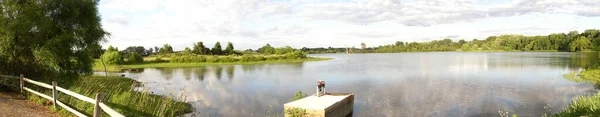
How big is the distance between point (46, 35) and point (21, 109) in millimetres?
11033

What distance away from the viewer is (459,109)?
71.1 feet

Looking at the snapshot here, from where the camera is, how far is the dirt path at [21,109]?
13.0m

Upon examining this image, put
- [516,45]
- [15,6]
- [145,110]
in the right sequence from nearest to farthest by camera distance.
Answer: [145,110] < [15,6] < [516,45]

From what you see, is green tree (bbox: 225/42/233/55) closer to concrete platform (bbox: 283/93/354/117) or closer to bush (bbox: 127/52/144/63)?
bush (bbox: 127/52/144/63)

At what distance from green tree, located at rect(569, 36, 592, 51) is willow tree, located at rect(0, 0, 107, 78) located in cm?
16314

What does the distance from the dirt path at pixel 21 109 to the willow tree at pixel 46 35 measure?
20.2 ft

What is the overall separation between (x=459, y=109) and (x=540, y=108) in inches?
172

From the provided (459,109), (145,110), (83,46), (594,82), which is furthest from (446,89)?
(83,46)

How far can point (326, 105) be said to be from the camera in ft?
55.3

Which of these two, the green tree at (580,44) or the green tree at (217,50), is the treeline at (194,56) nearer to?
the green tree at (217,50)

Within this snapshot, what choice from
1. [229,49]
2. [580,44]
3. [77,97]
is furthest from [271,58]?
[580,44]

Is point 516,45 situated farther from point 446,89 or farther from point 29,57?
point 29,57

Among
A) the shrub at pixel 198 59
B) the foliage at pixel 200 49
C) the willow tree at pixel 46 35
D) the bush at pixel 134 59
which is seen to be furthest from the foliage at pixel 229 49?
the willow tree at pixel 46 35

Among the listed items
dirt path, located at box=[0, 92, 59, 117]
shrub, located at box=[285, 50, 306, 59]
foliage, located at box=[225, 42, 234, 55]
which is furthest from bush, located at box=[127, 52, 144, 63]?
dirt path, located at box=[0, 92, 59, 117]
